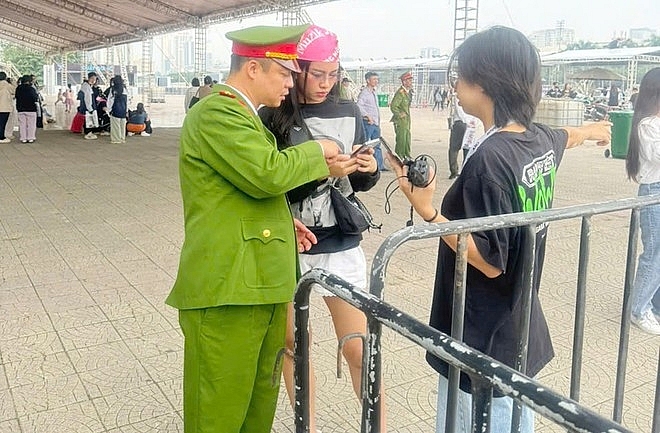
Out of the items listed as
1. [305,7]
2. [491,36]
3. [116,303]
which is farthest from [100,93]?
[491,36]

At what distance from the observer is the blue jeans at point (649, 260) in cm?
381

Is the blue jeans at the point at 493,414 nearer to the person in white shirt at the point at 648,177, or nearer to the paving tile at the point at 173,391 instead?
the paving tile at the point at 173,391

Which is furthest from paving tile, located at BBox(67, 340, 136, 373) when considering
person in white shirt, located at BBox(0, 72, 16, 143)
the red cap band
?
person in white shirt, located at BBox(0, 72, 16, 143)

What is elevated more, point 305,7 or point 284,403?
point 305,7

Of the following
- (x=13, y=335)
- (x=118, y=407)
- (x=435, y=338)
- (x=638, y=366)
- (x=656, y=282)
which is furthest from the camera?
(x=656, y=282)

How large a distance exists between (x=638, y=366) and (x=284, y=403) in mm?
1866

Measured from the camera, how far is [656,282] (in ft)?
12.6

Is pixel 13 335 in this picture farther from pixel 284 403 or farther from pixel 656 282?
pixel 656 282

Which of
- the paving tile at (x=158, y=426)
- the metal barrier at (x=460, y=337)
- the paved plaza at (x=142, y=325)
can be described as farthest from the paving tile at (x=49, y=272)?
the metal barrier at (x=460, y=337)

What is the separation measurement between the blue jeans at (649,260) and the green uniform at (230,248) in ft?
9.00

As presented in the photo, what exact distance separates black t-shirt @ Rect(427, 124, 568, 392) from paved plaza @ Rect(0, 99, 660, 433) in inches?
42.3

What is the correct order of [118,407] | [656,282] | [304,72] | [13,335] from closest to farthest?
[304,72] < [118,407] < [13,335] < [656,282]

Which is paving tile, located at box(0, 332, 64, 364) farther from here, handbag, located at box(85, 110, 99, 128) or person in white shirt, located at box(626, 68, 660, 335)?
handbag, located at box(85, 110, 99, 128)

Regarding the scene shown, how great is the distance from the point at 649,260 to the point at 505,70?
108 inches
